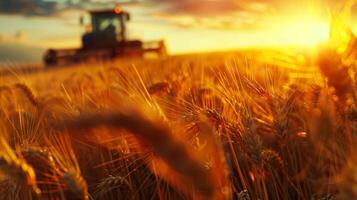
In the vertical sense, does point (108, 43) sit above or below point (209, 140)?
above

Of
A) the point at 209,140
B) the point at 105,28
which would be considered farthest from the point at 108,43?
the point at 209,140

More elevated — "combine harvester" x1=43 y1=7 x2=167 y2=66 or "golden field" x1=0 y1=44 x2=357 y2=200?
"combine harvester" x1=43 y1=7 x2=167 y2=66

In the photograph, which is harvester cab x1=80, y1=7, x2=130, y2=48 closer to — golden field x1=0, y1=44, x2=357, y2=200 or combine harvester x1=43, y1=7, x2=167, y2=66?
combine harvester x1=43, y1=7, x2=167, y2=66

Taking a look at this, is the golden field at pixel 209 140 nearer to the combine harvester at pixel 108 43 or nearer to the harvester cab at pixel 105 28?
the combine harvester at pixel 108 43

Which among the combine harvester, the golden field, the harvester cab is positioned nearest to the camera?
the golden field

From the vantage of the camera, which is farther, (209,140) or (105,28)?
(105,28)

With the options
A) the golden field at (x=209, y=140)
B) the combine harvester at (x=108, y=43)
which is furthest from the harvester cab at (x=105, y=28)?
the golden field at (x=209, y=140)

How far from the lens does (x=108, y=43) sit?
61.9 ft

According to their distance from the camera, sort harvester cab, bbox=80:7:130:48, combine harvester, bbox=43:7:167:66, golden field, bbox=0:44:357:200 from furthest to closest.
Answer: harvester cab, bbox=80:7:130:48
combine harvester, bbox=43:7:167:66
golden field, bbox=0:44:357:200

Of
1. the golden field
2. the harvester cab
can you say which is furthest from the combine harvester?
the golden field

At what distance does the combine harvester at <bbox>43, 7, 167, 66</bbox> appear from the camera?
18000 mm

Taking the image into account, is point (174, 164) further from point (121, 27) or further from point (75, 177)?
point (121, 27)

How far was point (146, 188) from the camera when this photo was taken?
6.10ft

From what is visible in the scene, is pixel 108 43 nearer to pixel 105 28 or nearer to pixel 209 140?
pixel 105 28
